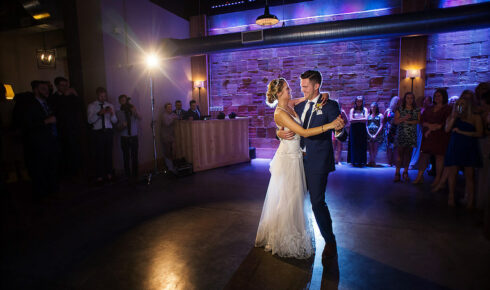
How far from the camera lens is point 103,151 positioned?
542 centimetres

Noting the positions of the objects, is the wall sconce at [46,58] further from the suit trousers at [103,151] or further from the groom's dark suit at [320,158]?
the groom's dark suit at [320,158]

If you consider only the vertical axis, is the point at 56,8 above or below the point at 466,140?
above

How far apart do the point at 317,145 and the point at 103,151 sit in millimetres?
4486

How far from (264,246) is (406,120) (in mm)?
3855

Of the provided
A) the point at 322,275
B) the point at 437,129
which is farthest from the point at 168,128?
the point at 437,129

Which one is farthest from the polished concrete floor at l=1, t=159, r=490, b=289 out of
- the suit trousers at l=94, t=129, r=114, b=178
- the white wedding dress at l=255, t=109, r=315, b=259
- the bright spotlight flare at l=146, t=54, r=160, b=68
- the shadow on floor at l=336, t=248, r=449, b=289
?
the bright spotlight flare at l=146, t=54, r=160, b=68

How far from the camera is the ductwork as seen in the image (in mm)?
5375

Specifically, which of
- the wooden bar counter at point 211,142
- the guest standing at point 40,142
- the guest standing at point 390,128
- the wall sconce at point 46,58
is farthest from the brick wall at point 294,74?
the guest standing at point 40,142

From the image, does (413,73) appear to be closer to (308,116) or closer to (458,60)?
(458,60)

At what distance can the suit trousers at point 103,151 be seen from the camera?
5.35 m

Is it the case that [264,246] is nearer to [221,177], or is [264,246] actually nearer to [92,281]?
[92,281]

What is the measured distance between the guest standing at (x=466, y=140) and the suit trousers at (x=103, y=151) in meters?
5.78

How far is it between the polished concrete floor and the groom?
1.40ft

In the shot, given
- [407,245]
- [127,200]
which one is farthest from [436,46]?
[127,200]
